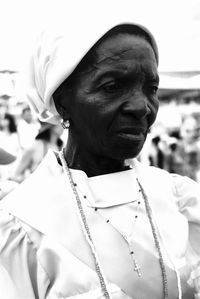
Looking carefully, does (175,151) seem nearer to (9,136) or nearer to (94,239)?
(9,136)

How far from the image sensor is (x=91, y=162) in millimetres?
1630

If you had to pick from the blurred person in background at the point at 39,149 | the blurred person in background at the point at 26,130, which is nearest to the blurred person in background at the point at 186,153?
→ the blurred person in background at the point at 26,130

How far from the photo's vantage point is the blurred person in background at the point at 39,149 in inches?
199

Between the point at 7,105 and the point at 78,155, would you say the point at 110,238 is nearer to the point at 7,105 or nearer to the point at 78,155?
the point at 78,155

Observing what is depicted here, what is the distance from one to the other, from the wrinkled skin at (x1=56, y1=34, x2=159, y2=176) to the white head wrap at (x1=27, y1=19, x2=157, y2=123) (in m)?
0.05

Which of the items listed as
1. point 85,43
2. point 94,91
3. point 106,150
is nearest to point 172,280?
point 106,150

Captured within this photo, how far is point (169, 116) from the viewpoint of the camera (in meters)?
14.4

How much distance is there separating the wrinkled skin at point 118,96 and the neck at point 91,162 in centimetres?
8

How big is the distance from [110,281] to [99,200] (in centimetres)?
26

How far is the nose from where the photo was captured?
145 cm

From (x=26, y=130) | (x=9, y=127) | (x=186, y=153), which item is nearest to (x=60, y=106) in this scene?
(x=26, y=130)

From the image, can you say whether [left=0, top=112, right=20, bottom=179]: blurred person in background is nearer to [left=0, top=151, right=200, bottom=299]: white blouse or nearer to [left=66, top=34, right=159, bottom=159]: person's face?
[left=0, top=151, right=200, bottom=299]: white blouse

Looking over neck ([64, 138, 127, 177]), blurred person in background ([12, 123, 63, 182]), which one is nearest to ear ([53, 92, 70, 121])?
neck ([64, 138, 127, 177])

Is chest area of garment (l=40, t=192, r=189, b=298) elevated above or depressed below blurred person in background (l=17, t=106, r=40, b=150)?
above
